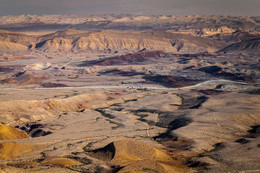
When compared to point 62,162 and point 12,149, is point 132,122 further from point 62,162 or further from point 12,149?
point 62,162

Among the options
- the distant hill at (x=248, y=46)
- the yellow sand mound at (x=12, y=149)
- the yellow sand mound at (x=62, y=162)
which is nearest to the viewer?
the yellow sand mound at (x=62, y=162)

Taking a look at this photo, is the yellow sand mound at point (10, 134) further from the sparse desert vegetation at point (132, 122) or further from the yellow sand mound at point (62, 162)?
the yellow sand mound at point (62, 162)

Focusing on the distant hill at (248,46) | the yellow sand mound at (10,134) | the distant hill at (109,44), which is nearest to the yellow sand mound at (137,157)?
the yellow sand mound at (10,134)

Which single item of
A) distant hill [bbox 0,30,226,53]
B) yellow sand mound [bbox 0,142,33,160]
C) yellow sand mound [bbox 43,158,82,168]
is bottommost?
distant hill [bbox 0,30,226,53]

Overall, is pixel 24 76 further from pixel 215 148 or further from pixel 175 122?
pixel 215 148

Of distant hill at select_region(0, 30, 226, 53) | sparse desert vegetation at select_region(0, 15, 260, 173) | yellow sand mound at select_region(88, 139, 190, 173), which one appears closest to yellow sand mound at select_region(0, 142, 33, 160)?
sparse desert vegetation at select_region(0, 15, 260, 173)

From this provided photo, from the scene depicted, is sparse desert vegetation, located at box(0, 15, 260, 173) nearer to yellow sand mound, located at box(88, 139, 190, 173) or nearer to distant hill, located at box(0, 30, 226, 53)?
yellow sand mound, located at box(88, 139, 190, 173)

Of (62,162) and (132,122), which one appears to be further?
(132,122)

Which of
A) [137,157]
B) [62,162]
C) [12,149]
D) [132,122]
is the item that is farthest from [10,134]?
[137,157]
